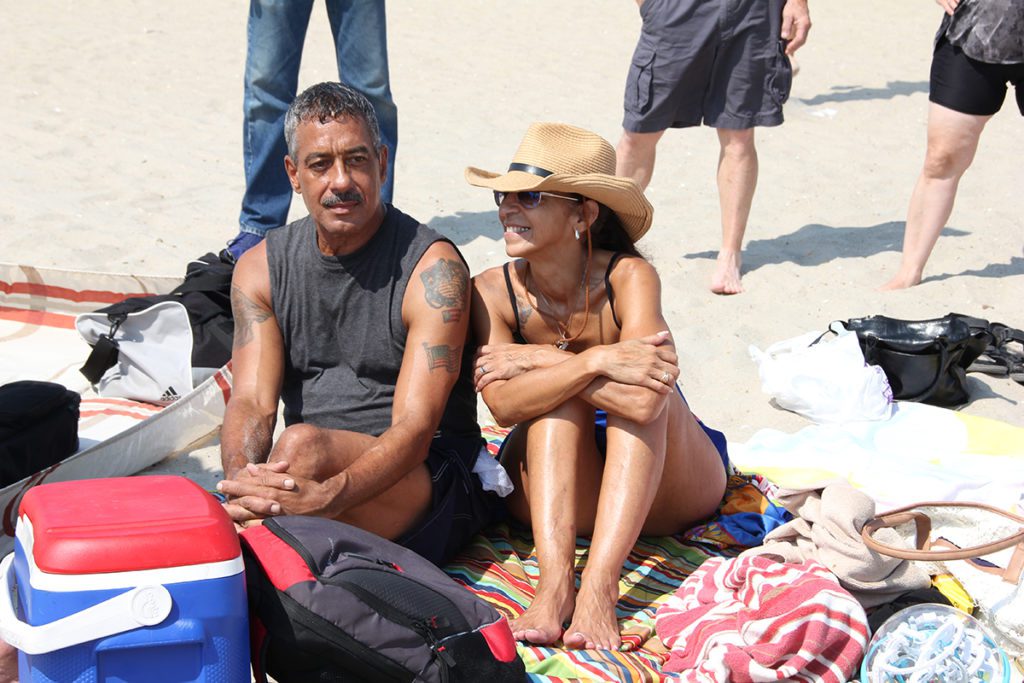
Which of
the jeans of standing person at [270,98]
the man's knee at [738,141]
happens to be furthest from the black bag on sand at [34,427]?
the man's knee at [738,141]

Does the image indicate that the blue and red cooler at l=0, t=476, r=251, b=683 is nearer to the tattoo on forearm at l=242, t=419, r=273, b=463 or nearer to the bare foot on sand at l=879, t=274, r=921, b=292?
the tattoo on forearm at l=242, t=419, r=273, b=463

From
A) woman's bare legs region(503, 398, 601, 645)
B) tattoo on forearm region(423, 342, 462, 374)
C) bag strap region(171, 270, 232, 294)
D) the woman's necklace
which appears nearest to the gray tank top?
tattoo on forearm region(423, 342, 462, 374)

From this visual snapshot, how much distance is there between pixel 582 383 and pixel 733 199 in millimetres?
2845

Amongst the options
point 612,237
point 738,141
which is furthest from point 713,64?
point 612,237

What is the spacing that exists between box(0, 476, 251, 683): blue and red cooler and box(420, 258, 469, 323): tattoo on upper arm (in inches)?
44.8

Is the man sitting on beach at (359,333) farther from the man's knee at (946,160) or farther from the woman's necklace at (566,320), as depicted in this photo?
the man's knee at (946,160)

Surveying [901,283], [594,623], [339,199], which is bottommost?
[594,623]

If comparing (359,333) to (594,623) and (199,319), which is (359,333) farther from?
(199,319)

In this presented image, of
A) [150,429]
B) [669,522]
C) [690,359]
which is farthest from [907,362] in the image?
[150,429]

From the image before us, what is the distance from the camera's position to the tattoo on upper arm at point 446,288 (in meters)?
3.33

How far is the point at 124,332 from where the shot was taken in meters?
4.54

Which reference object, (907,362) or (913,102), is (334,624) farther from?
(913,102)

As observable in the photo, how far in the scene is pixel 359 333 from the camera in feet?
11.1

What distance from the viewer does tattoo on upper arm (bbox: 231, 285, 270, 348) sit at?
3.43m
